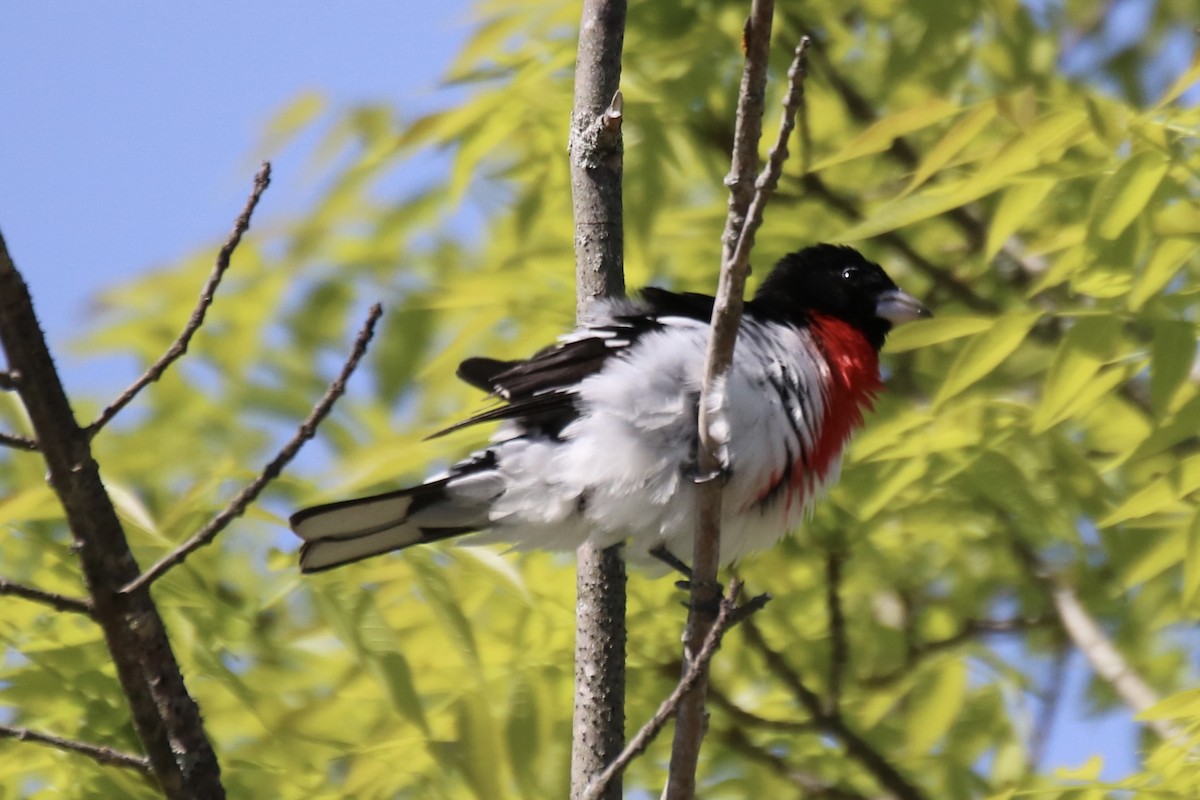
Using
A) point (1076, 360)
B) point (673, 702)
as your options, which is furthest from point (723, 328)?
point (1076, 360)

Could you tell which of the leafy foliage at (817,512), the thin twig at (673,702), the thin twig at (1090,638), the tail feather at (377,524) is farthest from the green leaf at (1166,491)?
the thin twig at (1090,638)

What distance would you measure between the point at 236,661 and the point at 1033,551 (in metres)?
2.97

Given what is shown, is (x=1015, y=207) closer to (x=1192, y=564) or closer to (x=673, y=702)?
(x=1192, y=564)

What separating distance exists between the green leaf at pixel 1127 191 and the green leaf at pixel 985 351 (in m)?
0.30

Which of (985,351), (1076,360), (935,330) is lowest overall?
(1076,360)

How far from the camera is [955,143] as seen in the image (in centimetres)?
349

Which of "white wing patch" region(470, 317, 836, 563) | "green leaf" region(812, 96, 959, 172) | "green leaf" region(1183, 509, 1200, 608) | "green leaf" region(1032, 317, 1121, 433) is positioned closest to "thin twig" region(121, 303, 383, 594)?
"white wing patch" region(470, 317, 836, 563)

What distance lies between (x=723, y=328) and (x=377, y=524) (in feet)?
4.30

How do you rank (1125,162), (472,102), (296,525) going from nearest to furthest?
(1125,162) < (296,525) < (472,102)

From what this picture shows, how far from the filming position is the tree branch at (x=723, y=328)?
7.89 feet

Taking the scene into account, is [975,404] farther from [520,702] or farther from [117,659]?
[117,659]

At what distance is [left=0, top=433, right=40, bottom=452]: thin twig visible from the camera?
97.3 inches

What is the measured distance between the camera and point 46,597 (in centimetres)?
241

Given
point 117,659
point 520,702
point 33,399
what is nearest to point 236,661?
point 520,702
